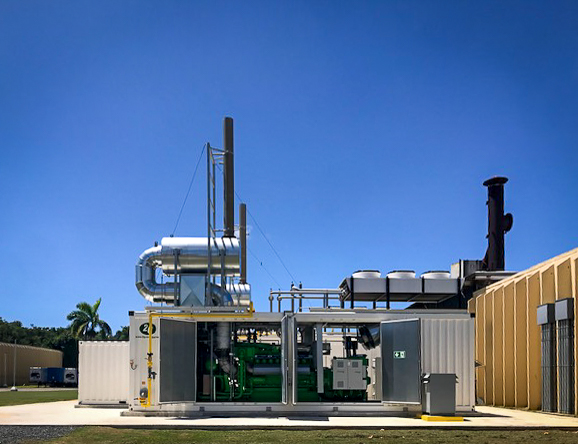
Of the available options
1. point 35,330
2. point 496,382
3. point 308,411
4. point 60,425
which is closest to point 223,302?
point 308,411

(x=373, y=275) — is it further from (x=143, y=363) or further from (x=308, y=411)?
(x=143, y=363)

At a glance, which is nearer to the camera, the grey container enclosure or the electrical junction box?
the grey container enclosure

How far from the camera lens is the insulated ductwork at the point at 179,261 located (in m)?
22.3

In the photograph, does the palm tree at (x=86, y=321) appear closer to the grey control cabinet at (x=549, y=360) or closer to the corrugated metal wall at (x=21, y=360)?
the corrugated metal wall at (x=21, y=360)

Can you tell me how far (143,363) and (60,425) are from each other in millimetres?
3654

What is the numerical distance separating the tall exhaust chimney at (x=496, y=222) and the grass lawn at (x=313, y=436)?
24508 millimetres

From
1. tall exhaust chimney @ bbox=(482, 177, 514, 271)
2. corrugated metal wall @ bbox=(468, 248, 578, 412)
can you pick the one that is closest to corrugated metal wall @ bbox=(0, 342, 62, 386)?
tall exhaust chimney @ bbox=(482, 177, 514, 271)

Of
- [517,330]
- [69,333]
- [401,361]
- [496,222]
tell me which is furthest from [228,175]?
[69,333]

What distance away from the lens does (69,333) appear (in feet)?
296

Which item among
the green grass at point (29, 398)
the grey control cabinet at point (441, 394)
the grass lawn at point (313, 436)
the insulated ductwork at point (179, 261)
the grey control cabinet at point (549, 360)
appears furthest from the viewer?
the green grass at point (29, 398)

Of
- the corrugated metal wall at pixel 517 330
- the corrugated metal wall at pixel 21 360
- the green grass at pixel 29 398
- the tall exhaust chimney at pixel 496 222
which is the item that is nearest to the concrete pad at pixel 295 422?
the corrugated metal wall at pixel 517 330

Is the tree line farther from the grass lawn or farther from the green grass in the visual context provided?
the grass lawn

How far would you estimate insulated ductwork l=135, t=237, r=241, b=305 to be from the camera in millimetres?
22281

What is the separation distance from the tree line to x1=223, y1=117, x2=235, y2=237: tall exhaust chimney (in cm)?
5634
